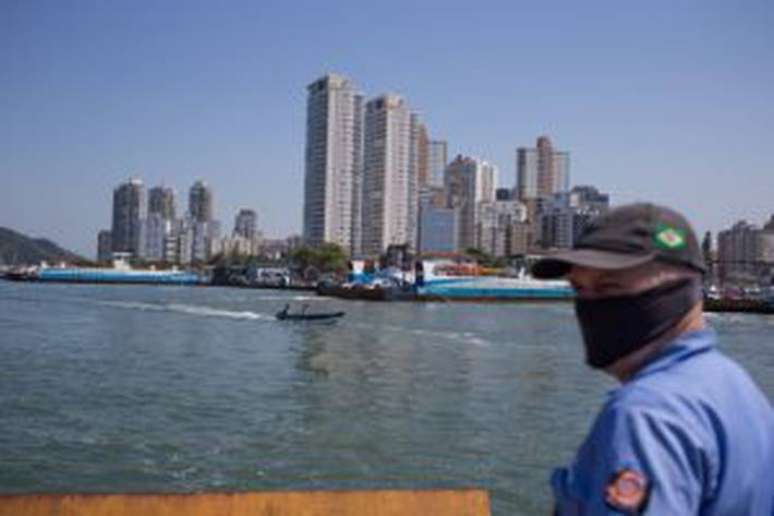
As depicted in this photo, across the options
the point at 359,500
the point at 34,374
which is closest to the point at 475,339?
the point at 34,374

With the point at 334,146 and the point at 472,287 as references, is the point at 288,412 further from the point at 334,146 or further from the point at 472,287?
the point at 334,146

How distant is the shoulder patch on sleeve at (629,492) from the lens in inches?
68.8

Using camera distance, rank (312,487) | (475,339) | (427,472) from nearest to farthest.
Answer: (312,487)
(427,472)
(475,339)

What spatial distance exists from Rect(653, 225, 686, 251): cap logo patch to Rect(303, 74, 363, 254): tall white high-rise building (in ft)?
627

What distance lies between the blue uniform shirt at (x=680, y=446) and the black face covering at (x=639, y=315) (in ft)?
0.16

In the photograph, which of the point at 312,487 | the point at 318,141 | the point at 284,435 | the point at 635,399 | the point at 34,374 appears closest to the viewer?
the point at 635,399

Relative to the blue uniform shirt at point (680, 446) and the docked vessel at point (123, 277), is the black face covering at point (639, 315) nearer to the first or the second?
the blue uniform shirt at point (680, 446)

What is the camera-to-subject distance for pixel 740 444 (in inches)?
75.3

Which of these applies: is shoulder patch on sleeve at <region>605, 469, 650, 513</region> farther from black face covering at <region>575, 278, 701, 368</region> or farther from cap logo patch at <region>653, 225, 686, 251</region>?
cap logo patch at <region>653, 225, 686, 251</region>

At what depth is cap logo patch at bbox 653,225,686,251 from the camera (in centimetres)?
204

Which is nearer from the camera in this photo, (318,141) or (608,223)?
(608,223)

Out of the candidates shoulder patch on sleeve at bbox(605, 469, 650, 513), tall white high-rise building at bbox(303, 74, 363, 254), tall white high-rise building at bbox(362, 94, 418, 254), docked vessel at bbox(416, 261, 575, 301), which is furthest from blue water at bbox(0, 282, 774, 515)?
tall white high-rise building at bbox(303, 74, 363, 254)

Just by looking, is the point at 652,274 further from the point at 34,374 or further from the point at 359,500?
the point at 34,374

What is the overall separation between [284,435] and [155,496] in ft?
43.6
